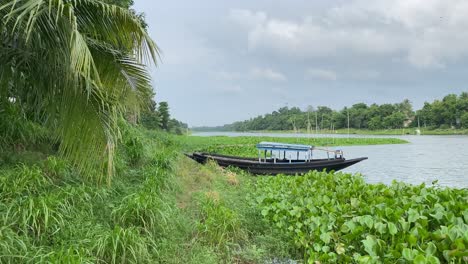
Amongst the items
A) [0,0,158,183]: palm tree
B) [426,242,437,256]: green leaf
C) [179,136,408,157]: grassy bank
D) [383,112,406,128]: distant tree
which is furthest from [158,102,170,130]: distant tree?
[383,112,406,128]: distant tree

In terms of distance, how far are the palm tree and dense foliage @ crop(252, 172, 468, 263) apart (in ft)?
7.96

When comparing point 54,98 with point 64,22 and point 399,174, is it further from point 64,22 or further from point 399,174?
point 399,174

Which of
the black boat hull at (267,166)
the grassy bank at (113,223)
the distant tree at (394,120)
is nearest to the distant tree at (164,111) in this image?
the black boat hull at (267,166)

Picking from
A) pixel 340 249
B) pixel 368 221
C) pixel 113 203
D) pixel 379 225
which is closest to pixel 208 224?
pixel 113 203

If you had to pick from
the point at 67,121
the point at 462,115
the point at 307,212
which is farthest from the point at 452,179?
the point at 462,115

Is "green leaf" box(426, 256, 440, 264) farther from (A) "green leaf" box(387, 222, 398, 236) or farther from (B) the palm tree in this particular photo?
(B) the palm tree

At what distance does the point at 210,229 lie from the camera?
460 cm

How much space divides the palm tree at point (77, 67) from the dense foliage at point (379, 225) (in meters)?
2.43

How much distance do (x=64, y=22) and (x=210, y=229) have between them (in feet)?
9.76

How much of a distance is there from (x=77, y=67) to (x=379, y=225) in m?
3.25

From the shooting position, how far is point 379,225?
3.45 metres

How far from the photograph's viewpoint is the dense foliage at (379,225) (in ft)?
9.75

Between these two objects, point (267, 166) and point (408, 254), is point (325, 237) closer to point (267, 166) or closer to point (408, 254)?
point (408, 254)

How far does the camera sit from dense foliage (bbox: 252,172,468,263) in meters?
2.97
